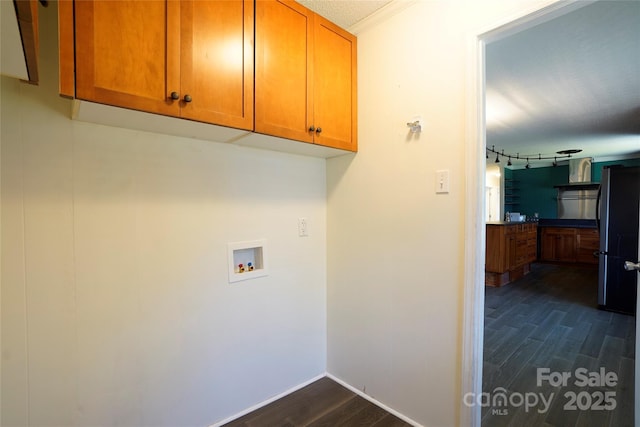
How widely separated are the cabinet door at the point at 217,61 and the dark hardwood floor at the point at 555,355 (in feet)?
7.44

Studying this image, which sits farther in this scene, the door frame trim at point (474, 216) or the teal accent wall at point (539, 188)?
the teal accent wall at point (539, 188)

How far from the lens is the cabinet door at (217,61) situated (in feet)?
3.98

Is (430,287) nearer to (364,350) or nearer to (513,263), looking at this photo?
(364,350)

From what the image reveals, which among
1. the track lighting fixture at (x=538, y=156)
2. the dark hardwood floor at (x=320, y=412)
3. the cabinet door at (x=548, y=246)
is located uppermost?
the track lighting fixture at (x=538, y=156)

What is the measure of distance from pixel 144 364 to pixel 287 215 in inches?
43.6

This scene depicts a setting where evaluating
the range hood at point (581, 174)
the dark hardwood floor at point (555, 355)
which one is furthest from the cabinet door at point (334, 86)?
the range hood at point (581, 174)

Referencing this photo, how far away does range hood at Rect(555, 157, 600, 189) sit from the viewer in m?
6.73

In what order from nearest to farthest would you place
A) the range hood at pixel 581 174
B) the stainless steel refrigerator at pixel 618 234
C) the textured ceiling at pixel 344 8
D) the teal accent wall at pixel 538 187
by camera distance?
the textured ceiling at pixel 344 8 < the stainless steel refrigerator at pixel 618 234 < the range hood at pixel 581 174 < the teal accent wall at pixel 538 187

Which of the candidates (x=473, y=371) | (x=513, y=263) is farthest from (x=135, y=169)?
(x=513, y=263)

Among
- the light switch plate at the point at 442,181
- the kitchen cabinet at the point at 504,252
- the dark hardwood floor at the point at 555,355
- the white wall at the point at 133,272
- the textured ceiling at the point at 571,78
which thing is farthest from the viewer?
the kitchen cabinet at the point at 504,252

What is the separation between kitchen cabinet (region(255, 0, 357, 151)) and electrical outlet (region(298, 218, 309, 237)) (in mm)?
570

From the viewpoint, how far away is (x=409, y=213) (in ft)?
5.47

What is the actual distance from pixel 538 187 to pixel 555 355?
664 cm

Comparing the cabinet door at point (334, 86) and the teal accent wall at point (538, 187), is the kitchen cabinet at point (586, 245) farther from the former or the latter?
the cabinet door at point (334, 86)
